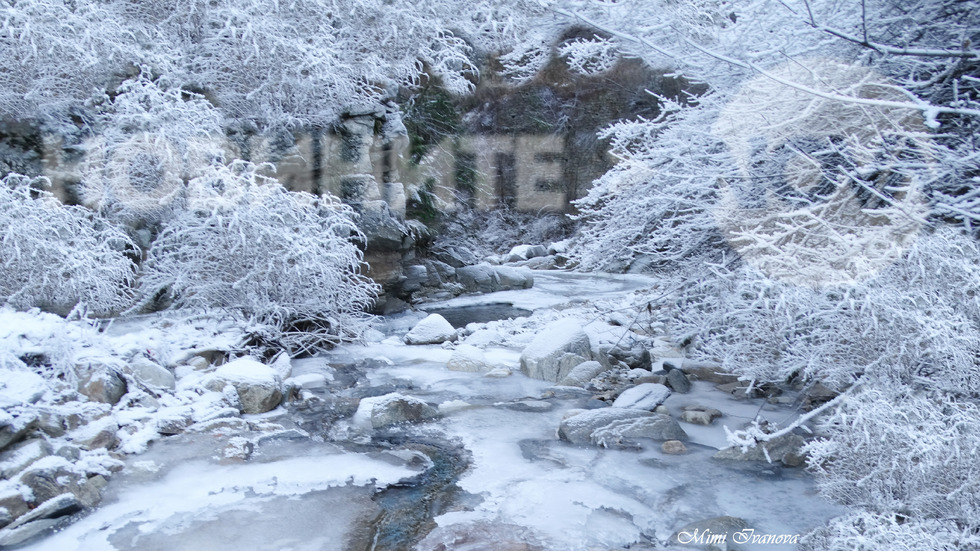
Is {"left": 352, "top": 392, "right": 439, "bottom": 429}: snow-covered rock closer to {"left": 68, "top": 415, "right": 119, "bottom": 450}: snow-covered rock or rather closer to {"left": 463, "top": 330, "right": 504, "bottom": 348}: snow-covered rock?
{"left": 68, "top": 415, "right": 119, "bottom": 450}: snow-covered rock

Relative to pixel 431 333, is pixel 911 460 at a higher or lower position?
higher

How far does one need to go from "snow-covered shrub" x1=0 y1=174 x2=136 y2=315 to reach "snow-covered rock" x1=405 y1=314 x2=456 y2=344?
9.68 feet

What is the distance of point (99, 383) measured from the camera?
14.5 ft

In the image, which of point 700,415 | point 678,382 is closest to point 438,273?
point 678,382

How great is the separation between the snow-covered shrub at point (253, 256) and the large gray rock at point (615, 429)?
2.95 meters

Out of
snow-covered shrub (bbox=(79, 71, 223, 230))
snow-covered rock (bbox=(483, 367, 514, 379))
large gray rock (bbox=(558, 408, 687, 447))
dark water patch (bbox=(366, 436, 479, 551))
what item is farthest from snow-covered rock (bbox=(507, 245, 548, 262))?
dark water patch (bbox=(366, 436, 479, 551))

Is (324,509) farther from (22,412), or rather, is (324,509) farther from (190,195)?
(190,195)

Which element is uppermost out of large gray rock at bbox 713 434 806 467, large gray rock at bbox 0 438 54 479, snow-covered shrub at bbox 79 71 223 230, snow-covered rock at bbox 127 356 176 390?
snow-covered shrub at bbox 79 71 223 230

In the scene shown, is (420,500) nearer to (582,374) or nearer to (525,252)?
(582,374)

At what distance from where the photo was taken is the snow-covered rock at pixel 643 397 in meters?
5.05

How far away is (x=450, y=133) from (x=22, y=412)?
32.5ft

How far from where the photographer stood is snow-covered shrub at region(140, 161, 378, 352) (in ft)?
20.6

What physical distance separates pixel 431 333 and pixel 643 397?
10.3ft

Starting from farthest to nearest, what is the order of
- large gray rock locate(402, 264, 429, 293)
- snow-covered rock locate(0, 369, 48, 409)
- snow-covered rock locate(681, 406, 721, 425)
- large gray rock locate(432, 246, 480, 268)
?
1. large gray rock locate(432, 246, 480, 268)
2. large gray rock locate(402, 264, 429, 293)
3. snow-covered rock locate(681, 406, 721, 425)
4. snow-covered rock locate(0, 369, 48, 409)
